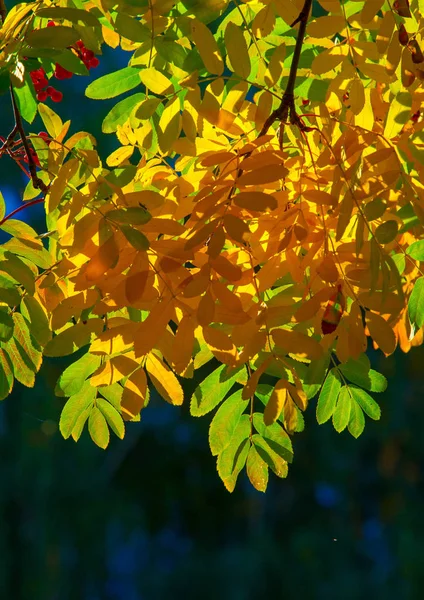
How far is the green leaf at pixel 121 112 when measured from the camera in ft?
3.67

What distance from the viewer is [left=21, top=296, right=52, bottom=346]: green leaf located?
994 mm

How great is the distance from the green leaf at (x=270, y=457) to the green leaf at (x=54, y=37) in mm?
538

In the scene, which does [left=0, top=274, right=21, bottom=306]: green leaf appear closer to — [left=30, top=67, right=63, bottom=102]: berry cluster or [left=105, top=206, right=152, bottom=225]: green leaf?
[left=105, top=206, right=152, bottom=225]: green leaf

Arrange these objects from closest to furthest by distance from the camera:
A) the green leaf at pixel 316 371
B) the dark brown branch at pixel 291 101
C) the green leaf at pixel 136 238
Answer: the green leaf at pixel 136 238, the dark brown branch at pixel 291 101, the green leaf at pixel 316 371

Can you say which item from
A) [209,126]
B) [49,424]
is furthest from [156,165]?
[49,424]

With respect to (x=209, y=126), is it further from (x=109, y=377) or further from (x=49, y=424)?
(x=49, y=424)

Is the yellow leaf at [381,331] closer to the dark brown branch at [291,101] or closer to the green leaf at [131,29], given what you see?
the dark brown branch at [291,101]

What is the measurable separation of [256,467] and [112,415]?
0.19 meters

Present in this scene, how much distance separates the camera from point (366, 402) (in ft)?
3.82

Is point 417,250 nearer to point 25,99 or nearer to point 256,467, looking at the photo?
point 256,467

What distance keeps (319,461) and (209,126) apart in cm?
416

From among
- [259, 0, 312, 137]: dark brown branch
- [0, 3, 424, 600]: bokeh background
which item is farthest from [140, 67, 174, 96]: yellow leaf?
[0, 3, 424, 600]: bokeh background

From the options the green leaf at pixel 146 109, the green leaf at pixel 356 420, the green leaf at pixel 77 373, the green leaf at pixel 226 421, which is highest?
the green leaf at pixel 146 109

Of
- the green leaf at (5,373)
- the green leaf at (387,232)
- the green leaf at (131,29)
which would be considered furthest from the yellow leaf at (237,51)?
the green leaf at (5,373)
